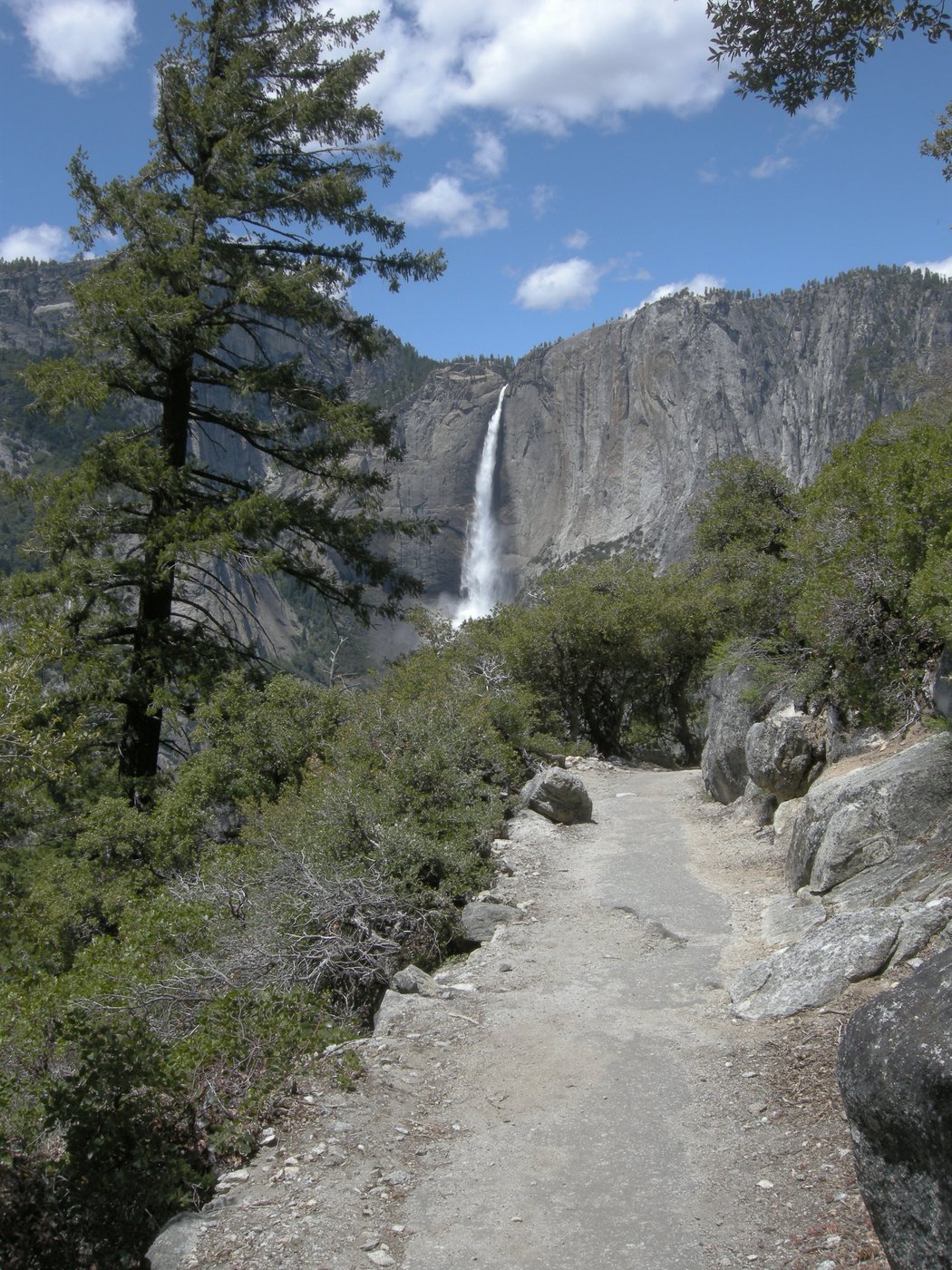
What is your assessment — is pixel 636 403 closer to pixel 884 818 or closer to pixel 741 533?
pixel 741 533

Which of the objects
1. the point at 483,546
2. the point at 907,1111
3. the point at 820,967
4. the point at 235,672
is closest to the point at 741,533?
the point at 235,672

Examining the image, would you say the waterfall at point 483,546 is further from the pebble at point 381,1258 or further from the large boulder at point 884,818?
the pebble at point 381,1258

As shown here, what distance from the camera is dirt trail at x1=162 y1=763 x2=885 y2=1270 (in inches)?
143

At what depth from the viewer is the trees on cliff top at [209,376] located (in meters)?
10.5

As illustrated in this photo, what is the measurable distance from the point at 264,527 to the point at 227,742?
249cm

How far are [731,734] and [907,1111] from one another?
985 cm

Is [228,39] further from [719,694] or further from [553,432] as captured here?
[553,432]

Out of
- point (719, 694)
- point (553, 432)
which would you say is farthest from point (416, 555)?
point (719, 694)

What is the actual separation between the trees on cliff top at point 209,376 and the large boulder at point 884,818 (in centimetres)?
630

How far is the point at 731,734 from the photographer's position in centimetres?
1207

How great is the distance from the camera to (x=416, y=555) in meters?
126

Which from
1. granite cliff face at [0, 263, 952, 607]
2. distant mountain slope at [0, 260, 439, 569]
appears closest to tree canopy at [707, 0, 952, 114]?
distant mountain slope at [0, 260, 439, 569]

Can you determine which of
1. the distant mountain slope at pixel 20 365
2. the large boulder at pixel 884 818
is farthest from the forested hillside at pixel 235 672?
the distant mountain slope at pixel 20 365

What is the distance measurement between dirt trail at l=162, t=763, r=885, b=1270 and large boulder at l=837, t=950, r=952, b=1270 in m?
0.87
